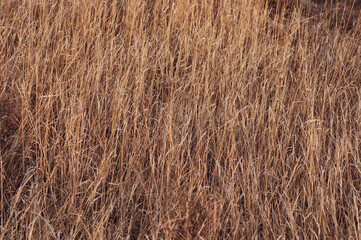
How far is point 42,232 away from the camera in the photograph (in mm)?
1938

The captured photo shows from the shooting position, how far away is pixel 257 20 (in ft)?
11.1

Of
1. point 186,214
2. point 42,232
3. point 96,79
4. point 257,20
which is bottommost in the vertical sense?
point 42,232

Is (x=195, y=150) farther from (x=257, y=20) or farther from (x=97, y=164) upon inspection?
(x=257, y=20)

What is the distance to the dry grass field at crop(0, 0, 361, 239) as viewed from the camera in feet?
6.59

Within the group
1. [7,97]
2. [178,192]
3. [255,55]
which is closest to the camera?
[178,192]

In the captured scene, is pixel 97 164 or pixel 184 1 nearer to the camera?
pixel 97 164

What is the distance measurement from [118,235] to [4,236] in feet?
1.51

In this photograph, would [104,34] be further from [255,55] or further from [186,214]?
[186,214]

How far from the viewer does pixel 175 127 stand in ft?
8.13

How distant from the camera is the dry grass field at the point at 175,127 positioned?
2.01 meters

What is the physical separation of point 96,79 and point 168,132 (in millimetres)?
606

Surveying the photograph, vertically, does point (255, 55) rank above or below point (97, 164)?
above

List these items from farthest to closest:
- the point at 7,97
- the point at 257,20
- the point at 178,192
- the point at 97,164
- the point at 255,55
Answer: the point at 257,20 → the point at 255,55 → the point at 7,97 → the point at 97,164 → the point at 178,192

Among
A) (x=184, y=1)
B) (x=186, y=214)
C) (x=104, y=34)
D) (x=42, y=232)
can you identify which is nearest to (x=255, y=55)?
(x=184, y=1)
